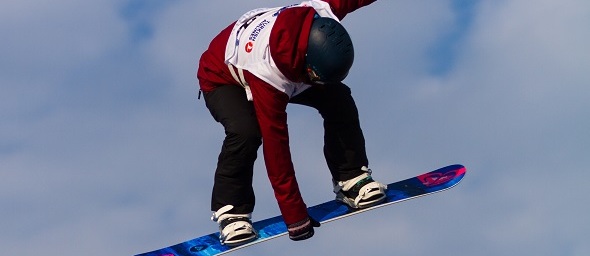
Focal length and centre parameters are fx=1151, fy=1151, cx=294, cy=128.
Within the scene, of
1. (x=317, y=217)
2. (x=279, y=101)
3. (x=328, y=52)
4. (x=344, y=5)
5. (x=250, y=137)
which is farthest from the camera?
(x=317, y=217)

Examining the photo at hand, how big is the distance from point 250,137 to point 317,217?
139 centimetres

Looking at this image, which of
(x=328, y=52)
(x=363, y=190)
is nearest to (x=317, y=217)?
(x=363, y=190)

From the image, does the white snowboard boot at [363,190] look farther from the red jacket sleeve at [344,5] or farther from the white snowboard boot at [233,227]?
the red jacket sleeve at [344,5]

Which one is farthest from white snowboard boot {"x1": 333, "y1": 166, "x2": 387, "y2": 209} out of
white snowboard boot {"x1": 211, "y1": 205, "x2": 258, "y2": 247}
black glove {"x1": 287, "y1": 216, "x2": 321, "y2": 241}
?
white snowboard boot {"x1": 211, "y1": 205, "x2": 258, "y2": 247}

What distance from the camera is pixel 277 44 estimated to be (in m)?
9.84

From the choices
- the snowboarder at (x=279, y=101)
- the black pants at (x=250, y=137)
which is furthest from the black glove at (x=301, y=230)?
the black pants at (x=250, y=137)

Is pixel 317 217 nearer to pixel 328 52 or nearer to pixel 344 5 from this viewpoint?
pixel 344 5

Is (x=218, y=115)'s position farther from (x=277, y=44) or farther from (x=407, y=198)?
(x=407, y=198)

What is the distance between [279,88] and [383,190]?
6.00ft

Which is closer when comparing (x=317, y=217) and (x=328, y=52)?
(x=328, y=52)

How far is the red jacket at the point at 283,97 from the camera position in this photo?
32.2ft

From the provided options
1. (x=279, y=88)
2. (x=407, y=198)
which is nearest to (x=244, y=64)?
(x=279, y=88)

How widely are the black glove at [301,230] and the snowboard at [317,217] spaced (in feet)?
1.66

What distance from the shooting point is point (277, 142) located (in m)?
10.1
